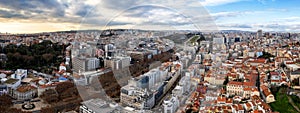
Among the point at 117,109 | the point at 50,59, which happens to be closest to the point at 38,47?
the point at 50,59

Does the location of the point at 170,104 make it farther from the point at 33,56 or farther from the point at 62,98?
the point at 33,56

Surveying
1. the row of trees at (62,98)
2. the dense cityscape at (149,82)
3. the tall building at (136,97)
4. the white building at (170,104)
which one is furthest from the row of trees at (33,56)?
the white building at (170,104)

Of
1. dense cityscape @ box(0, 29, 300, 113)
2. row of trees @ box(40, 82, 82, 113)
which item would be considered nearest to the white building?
dense cityscape @ box(0, 29, 300, 113)

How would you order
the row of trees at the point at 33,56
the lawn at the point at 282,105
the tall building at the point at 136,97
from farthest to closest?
the row of trees at the point at 33,56, the lawn at the point at 282,105, the tall building at the point at 136,97

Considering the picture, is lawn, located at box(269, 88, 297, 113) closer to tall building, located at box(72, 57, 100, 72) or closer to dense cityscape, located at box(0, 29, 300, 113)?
dense cityscape, located at box(0, 29, 300, 113)

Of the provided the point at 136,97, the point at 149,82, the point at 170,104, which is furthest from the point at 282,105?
the point at 136,97

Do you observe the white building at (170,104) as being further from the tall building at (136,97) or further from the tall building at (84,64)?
the tall building at (84,64)
